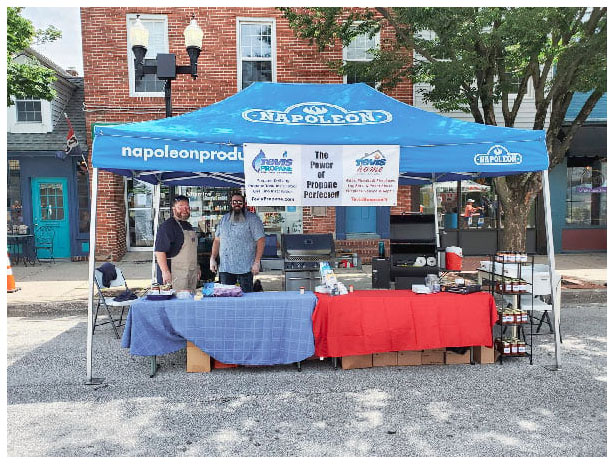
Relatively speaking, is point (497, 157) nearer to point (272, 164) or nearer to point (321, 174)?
point (321, 174)

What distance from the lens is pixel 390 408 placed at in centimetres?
450

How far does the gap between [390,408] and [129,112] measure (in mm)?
11363

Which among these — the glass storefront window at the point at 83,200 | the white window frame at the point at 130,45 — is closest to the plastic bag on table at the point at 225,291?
the white window frame at the point at 130,45

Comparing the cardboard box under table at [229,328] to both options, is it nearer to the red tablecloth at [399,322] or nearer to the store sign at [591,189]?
the red tablecloth at [399,322]

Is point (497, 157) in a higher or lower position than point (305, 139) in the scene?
lower

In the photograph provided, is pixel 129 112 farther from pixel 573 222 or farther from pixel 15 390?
pixel 573 222

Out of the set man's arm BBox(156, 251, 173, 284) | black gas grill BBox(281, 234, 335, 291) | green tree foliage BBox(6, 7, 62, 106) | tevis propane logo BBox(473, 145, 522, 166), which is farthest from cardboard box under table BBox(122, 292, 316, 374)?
green tree foliage BBox(6, 7, 62, 106)

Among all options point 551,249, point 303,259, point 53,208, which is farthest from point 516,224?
point 53,208

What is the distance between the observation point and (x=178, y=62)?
43.0ft

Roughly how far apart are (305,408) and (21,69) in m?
9.46

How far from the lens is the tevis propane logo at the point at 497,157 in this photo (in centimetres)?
556

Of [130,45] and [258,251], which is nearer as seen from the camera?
[258,251]

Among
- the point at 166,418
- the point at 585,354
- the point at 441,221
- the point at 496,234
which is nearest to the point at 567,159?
the point at 496,234

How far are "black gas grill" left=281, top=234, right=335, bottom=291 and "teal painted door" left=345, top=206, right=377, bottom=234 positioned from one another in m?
5.15
